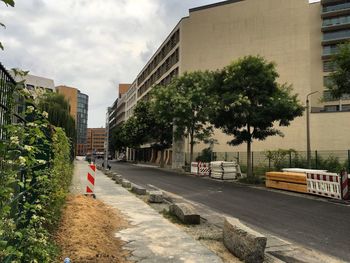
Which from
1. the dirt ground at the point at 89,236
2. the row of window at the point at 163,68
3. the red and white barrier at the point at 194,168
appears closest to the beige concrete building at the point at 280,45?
the row of window at the point at 163,68

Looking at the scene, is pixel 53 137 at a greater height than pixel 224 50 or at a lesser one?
lesser

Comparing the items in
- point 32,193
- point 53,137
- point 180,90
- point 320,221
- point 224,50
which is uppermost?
point 224,50

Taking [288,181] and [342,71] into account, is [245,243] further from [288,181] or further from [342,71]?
[288,181]

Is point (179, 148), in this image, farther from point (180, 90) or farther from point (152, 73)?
point (152, 73)

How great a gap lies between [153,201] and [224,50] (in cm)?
3930

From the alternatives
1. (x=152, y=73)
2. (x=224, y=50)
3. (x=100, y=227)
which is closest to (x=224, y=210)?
(x=100, y=227)

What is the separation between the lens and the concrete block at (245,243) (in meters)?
6.02

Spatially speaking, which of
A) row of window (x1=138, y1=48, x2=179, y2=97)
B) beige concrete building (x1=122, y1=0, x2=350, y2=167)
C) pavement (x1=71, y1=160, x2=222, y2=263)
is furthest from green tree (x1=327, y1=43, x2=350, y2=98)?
row of window (x1=138, y1=48, x2=179, y2=97)

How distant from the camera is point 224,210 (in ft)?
40.4

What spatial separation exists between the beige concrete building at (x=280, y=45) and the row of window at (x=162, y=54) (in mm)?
565

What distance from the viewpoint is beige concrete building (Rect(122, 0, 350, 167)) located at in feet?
142

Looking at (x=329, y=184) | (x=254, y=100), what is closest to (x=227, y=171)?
(x=254, y=100)

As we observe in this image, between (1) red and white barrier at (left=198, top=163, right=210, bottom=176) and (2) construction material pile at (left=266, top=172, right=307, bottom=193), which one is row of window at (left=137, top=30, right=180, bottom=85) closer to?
(1) red and white barrier at (left=198, top=163, right=210, bottom=176)

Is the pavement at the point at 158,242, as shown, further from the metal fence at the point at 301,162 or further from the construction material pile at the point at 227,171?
the metal fence at the point at 301,162
